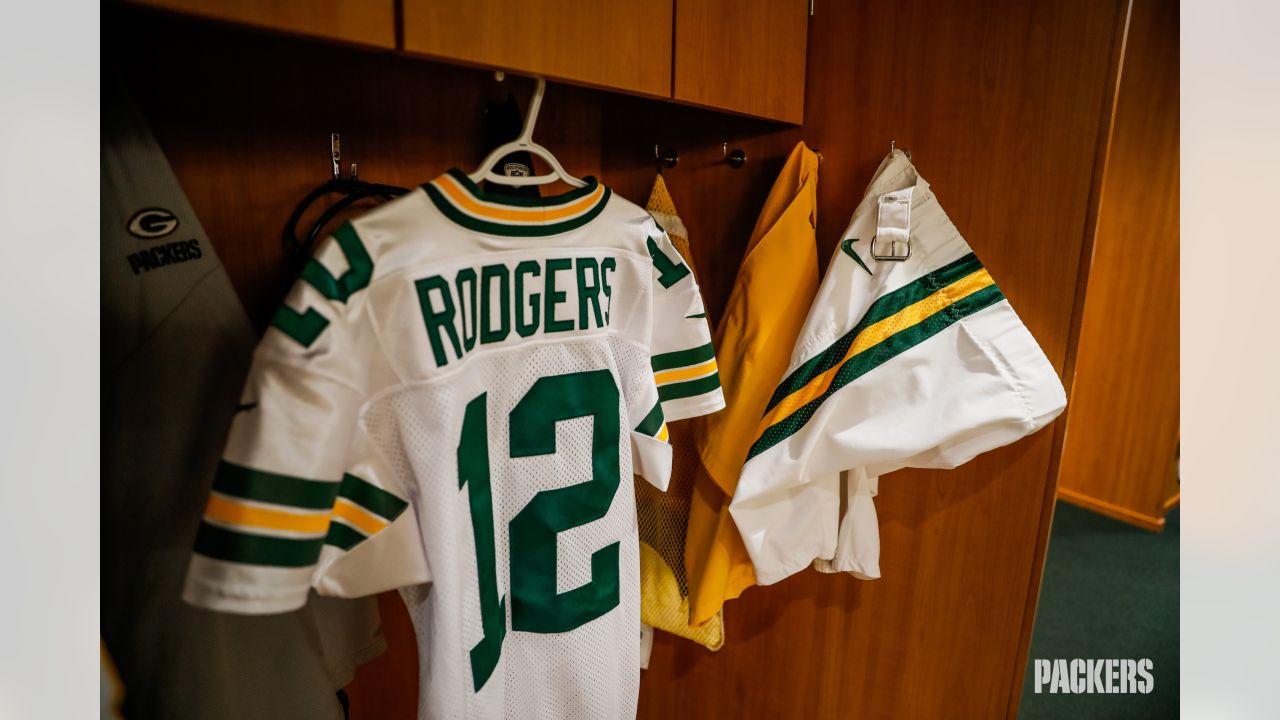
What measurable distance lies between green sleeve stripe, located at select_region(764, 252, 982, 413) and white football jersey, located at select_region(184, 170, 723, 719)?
0.17 m

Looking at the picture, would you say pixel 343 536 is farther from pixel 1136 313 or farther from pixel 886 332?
pixel 1136 313

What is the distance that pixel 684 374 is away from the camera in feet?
3.26

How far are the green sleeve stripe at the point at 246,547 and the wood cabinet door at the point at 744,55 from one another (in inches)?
30.4

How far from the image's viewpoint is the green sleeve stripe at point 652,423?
946mm

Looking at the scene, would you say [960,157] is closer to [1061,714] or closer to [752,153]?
[752,153]

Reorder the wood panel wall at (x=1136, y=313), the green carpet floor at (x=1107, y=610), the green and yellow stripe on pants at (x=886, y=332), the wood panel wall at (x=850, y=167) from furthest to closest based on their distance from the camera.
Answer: the wood panel wall at (x=1136, y=313) < the green carpet floor at (x=1107, y=610) < the green and yellow stripe on pants at (x=886, y=332) < the wood panel wall at (x=850, y=167)

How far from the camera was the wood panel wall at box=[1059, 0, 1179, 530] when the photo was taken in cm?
263

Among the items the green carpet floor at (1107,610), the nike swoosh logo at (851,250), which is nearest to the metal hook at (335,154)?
the nike swoosh logo at (851,250)

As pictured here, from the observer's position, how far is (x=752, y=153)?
1333mm

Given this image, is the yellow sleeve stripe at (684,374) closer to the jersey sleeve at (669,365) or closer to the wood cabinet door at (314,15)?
the jersey sleeve at (669,365)

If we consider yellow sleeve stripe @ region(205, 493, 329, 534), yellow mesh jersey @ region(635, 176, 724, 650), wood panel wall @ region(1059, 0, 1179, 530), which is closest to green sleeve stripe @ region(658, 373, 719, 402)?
yellow mesh jersey @ region(635, 176, 724, 650)

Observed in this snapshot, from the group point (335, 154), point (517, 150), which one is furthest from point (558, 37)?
point (335, 154)

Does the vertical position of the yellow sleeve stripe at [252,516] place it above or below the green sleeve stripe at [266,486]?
below

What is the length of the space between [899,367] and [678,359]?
0.34m
